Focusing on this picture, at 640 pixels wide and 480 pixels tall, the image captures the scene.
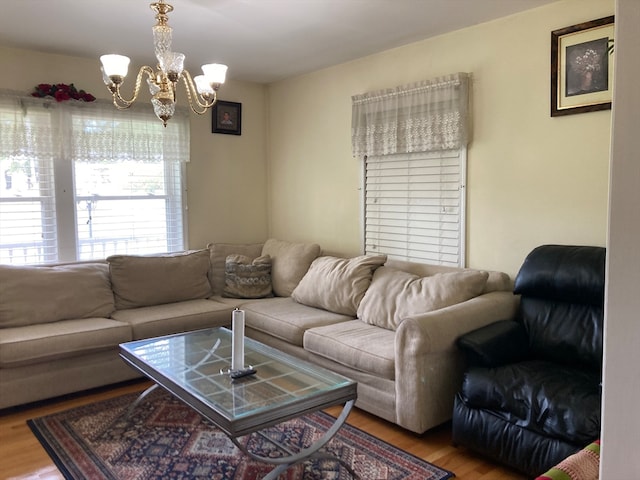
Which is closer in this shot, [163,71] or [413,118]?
[163,71]

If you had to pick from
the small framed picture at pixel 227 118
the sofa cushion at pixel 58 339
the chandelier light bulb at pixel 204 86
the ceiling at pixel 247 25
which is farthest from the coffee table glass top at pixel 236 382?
the small framed picture at pixel 227 118

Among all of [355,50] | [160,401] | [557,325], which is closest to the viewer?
[557,325]

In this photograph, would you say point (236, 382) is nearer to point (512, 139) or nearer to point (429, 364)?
point (429, 364)

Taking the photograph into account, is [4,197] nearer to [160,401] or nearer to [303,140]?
[160,401]

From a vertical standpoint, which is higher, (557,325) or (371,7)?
(371,7)

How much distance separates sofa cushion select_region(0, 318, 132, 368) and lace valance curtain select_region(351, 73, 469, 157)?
2.18 m

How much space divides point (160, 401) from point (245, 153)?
2515mm

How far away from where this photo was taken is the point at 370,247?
161 inches

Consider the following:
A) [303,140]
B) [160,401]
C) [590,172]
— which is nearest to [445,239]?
[590,172]

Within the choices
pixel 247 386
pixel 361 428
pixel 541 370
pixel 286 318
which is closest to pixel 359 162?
pixel 286 318

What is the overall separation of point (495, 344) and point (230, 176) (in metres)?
3.02

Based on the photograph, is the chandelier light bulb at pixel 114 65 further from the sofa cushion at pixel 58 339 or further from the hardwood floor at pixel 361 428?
the hardwood floor at pixel 361 428

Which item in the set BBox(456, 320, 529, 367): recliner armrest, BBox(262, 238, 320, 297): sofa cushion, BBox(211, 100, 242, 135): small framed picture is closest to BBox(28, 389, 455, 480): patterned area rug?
BBox(456, 320, 529, 367): recliner armrest

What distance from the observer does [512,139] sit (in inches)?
124
